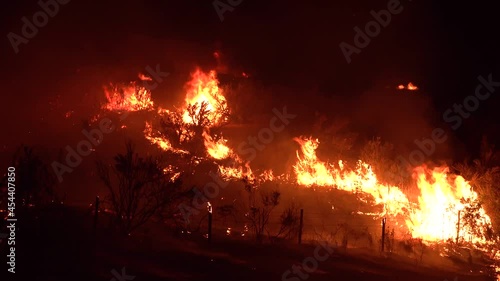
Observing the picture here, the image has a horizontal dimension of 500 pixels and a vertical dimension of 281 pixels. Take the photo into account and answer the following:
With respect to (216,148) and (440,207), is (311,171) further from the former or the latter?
(440,207)

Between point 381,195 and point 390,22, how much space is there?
74.9 ft

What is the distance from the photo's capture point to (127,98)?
92.3 ft

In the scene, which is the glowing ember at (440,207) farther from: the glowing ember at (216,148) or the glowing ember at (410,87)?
the glowing ember at (410,87)

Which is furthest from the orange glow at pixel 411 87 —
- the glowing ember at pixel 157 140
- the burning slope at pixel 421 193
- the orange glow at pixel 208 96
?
the glowing ember at pixel 157 140

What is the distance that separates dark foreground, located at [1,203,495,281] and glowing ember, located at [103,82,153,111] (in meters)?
13.5

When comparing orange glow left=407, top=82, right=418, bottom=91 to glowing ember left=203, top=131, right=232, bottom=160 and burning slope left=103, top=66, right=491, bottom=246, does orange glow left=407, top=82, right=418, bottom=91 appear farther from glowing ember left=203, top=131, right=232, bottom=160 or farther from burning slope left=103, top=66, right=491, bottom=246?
glowing ember left=203, top=131, right=232, bottom=160

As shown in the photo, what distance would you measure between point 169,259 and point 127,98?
17.6 metres

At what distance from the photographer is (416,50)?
4300cm

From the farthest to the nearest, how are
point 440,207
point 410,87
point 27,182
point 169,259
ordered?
point 410,87 → point 440,207 → point 27,182 → point 169,259

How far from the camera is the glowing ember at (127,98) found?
2778cm

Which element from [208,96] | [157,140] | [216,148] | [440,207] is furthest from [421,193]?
[157,140]

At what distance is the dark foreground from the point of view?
1041 cm

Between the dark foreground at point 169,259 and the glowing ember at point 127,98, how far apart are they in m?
13.5

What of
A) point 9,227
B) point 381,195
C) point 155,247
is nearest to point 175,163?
point 381,195
